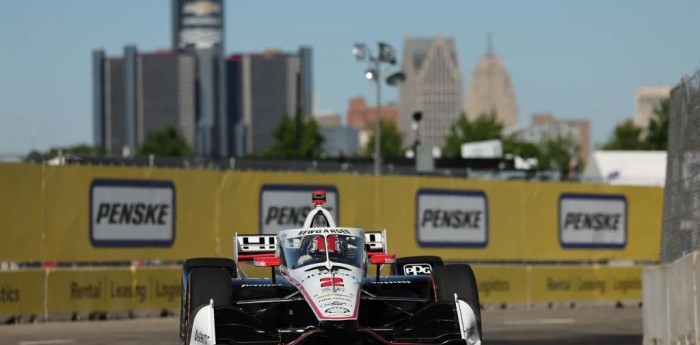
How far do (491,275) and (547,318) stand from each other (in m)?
2.99

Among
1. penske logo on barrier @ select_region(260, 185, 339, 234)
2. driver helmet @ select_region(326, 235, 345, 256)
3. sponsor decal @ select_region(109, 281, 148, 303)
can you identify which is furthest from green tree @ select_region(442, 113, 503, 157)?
driver helmet @ select_region(326, 235, 345, 256)

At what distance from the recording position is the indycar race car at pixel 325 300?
14.7m

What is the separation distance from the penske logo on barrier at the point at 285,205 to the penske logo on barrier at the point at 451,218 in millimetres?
2392

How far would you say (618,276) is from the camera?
35.1m

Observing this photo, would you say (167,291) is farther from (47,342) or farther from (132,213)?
(47,342)

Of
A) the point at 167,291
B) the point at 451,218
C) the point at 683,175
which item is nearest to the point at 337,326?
the point at 683,175

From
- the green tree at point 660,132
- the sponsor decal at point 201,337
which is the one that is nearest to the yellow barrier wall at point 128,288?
the sponsor decal at point 201,337

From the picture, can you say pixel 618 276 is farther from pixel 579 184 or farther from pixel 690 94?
pixel 690 94

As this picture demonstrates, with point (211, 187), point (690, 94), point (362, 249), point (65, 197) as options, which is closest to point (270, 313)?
point (362, 249)

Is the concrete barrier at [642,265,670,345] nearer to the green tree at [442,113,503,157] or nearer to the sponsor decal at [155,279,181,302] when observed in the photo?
the sponsor decal at [155,279,181,302]

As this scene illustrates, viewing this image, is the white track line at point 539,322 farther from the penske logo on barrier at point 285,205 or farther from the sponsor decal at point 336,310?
the sponsor decal at point 336,310

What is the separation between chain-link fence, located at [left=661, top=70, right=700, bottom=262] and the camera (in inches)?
904

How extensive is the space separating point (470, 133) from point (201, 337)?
14976 centimetres

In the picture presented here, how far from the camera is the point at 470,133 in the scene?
538 feet
